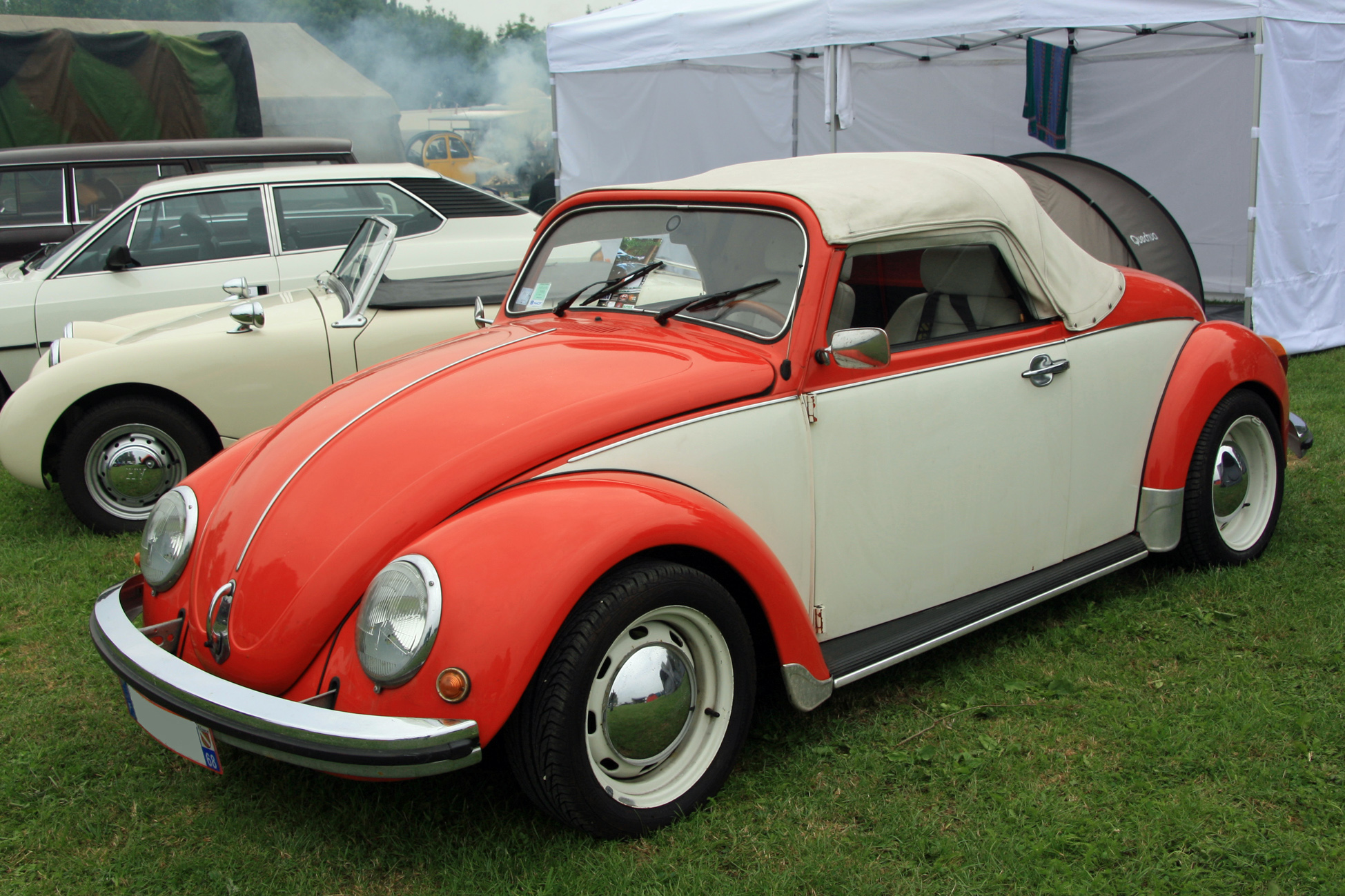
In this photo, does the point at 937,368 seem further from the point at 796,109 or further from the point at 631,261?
A: the point at 796,109

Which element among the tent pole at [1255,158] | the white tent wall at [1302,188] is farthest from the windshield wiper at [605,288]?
the white tent wall at [1302,188]

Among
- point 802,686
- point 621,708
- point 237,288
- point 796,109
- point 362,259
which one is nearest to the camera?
point 621,708

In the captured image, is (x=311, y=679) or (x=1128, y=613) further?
(x=1128, y=613)

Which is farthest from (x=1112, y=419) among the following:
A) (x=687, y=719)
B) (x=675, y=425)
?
(x=687, y=719)

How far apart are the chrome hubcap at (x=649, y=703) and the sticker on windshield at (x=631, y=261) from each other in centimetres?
123

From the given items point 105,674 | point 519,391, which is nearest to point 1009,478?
point 519,391

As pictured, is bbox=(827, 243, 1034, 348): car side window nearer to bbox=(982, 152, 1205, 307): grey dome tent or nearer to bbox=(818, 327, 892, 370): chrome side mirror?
bbox=(818, 327, 892, 370): chrome side mirror

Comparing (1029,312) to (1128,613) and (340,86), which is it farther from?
(340,86)

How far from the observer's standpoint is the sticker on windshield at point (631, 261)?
3.20 metres

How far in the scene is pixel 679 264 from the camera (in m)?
3.17

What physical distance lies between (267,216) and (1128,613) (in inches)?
229

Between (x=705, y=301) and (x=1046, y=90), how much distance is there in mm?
8837

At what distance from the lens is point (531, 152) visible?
28672mm

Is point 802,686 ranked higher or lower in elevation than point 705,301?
lower
